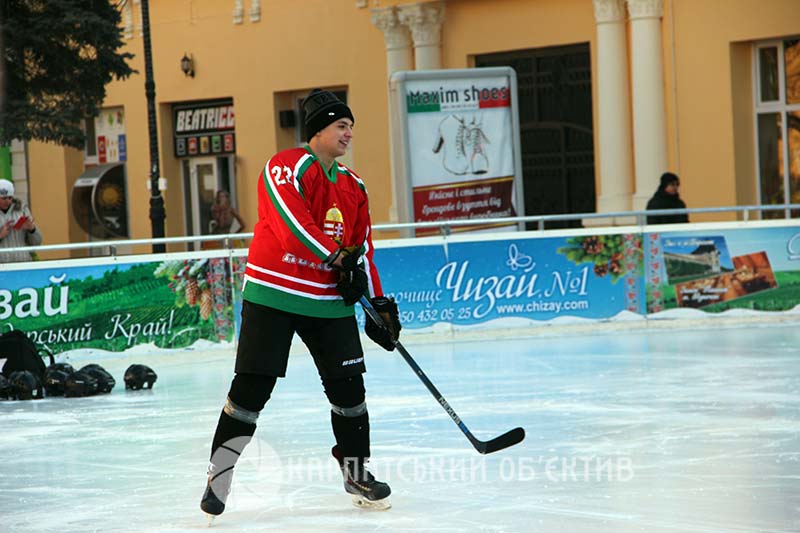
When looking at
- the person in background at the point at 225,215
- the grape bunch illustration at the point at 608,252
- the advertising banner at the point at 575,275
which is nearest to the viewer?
the advertising banner at the point at 575,275

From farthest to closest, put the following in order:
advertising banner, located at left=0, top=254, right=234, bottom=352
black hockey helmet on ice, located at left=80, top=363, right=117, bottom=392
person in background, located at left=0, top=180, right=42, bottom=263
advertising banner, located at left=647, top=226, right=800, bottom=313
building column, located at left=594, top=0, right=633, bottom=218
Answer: building column, located at left=594, top=0, right=633, bottom=218, advertising banner, located at left=647, top=226, right=800, bottom=313, person in background, located at left=0, top=180, right=42, bottom=263, advertising banner, located at left=0, top=254, right=234, bottom=352, black hockey helmet on ice, located at left=80, top=363, right=117, bottom=392

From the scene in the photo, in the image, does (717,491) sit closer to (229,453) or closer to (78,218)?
(229,453)

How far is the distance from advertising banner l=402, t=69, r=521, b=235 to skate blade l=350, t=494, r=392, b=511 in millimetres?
8919

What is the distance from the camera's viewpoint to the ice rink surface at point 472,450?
20.1ft

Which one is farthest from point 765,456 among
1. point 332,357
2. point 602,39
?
point 602,39

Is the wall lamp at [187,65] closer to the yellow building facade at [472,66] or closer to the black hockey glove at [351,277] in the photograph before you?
the yellow building facade at [472,66]

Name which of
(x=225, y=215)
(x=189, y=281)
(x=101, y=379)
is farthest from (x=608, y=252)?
(x=225, y=215)

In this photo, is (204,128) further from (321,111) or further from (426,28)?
A: (321,111)

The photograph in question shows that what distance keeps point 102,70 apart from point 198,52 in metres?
4.10

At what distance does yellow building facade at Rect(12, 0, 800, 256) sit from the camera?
64.2 ft

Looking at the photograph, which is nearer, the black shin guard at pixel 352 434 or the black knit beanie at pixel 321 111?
the black knit beanie at pixel 321 111

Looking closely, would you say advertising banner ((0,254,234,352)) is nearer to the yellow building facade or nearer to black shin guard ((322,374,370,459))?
the yellow building facade

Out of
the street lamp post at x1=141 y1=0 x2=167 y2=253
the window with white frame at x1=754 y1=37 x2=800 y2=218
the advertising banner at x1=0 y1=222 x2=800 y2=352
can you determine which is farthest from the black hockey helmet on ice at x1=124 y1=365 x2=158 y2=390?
the street lamp post at x1=141 y1=0 x2=167 y2=253

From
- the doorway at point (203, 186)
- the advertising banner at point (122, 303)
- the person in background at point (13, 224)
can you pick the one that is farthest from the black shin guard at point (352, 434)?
the doorway at point (203, 186)
